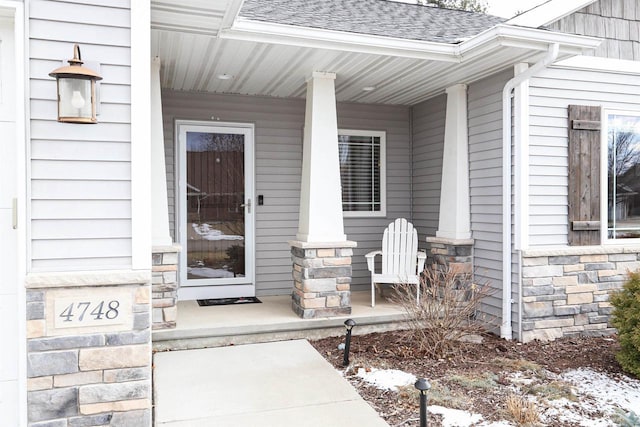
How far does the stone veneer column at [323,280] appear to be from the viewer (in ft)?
14.6

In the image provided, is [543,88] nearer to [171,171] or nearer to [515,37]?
[515,37]

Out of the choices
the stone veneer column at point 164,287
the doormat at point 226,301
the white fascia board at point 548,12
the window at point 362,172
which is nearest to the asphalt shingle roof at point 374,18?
the white fascia board at point 548,12

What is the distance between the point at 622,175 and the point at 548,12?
176cm

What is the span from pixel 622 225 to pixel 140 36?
15.3 ft

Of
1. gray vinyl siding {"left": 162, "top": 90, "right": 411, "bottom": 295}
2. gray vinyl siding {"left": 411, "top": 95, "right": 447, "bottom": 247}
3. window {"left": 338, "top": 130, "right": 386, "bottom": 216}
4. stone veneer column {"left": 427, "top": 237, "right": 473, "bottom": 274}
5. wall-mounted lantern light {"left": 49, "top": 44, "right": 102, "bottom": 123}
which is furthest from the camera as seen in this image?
window {"left": 338, "top": 130, "right": 386, "bottom": 216}

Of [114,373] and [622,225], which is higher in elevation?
[622,225]

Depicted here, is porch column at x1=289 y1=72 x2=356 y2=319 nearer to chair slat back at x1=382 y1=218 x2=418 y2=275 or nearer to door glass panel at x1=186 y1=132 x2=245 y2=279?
chair slat back at x1=382 y1=218 x2=418 y2=275

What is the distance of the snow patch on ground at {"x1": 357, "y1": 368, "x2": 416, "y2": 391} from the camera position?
3340 mm

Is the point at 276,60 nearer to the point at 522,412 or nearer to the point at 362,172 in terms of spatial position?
the point at 362,172

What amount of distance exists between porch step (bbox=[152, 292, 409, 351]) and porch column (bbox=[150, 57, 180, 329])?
0.17 m

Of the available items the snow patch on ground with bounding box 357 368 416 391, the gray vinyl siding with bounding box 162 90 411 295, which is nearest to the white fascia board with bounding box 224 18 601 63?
the gray vinyl siding with bounding box 162 90 411 295

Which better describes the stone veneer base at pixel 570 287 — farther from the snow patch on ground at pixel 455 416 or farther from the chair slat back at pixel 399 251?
the snow patch on ground at pixel 455 416

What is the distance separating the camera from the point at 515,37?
375 cm

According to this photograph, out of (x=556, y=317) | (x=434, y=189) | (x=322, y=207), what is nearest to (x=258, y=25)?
(x=322, y=207)
